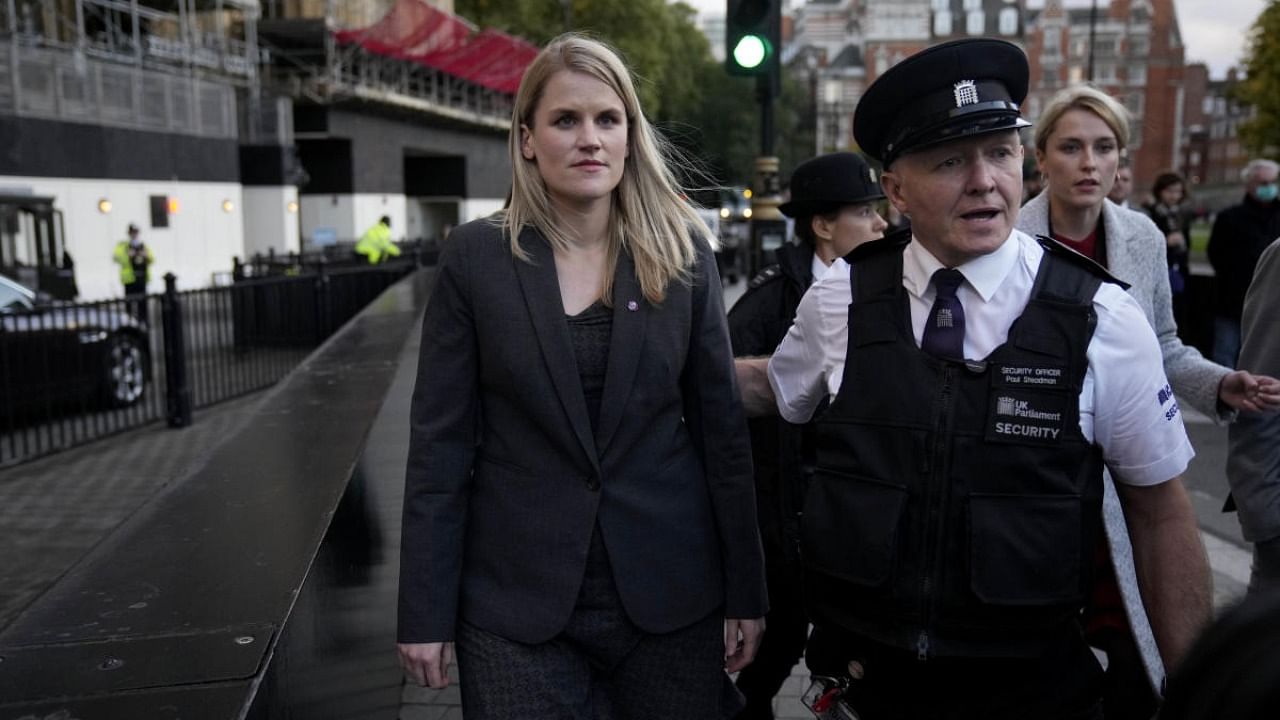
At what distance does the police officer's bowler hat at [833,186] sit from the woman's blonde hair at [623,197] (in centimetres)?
119

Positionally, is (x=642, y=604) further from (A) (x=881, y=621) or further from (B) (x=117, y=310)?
(B) (x=117, y=310)

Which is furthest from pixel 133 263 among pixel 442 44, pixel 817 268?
pixel 442 44

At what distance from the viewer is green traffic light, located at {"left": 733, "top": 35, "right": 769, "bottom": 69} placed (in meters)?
8.44

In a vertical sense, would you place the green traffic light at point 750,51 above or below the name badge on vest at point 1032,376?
above

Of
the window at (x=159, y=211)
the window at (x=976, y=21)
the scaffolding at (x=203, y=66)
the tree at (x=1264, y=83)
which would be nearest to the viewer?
the scaffolding at (x=203, y=66)

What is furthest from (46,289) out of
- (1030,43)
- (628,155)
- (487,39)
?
(1030,43)

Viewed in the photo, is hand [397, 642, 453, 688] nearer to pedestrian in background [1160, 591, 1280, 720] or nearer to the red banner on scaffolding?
pedestrian in background [1160, 591, 1280, 720]

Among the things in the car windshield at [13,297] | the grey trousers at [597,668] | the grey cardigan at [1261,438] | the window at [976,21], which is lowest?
the grey trousers at [597,668]

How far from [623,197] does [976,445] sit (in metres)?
0.99

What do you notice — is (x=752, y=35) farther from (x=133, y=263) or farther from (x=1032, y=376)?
(x=133, y=263)

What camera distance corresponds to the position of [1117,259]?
3357mm

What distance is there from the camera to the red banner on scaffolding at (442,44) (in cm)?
4259

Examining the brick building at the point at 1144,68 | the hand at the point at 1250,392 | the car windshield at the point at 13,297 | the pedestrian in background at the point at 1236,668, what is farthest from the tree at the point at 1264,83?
the brick building at the point at 1144,68

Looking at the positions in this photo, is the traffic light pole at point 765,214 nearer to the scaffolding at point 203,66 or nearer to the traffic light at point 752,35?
the traffic light at point 752,35
